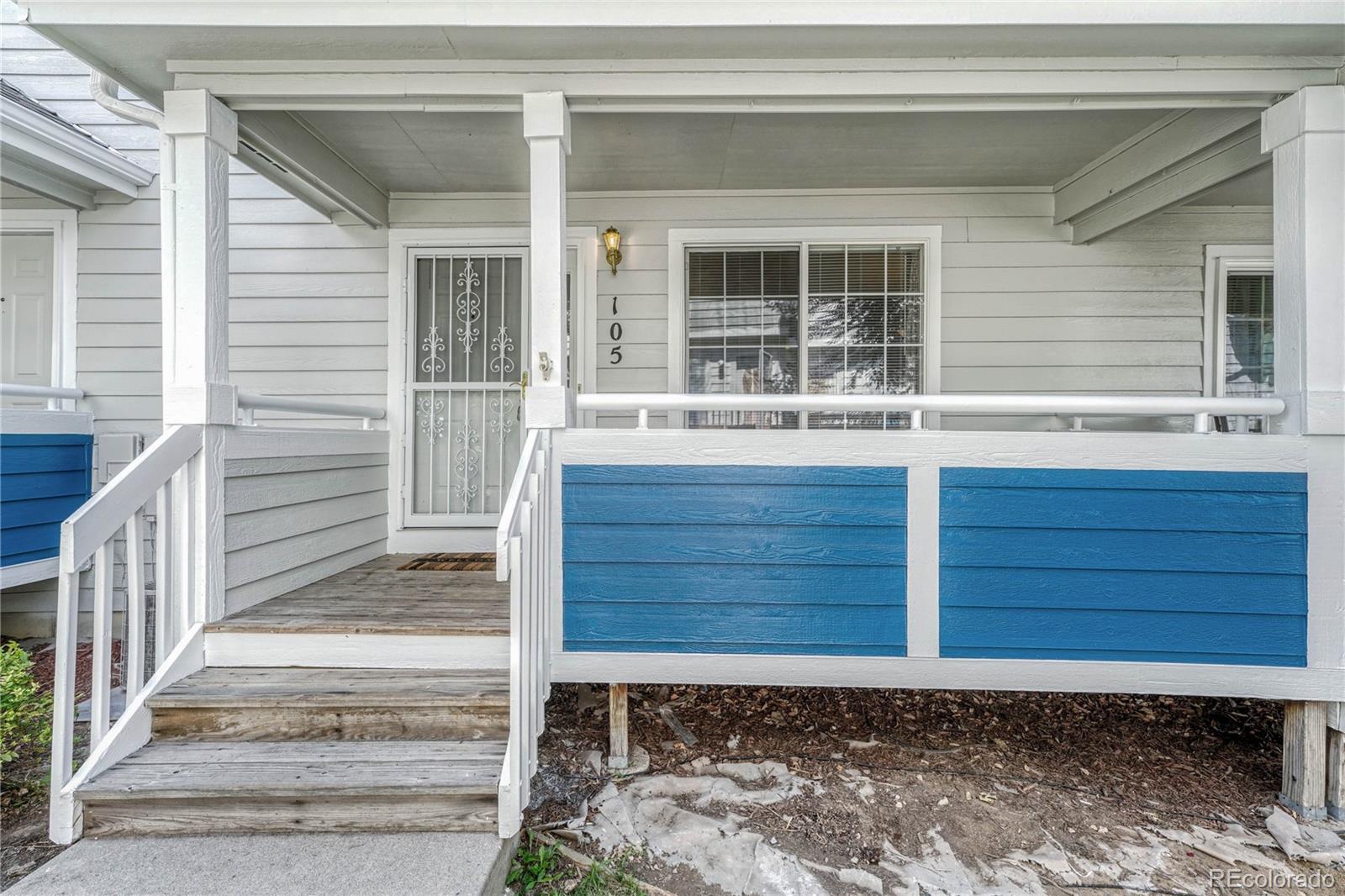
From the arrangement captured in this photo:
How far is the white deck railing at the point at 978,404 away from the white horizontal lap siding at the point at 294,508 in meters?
1.37

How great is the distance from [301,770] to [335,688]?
321 millimetres

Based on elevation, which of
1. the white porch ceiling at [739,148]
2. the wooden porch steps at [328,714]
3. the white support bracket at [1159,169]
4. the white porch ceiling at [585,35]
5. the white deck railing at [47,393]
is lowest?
the wooden porch steps at [328,714]

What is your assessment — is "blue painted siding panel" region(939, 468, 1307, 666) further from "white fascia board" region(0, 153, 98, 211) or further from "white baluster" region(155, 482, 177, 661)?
"white fascia board" region(0, 153, 98, 211)

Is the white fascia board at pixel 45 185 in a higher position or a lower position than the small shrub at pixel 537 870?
higher

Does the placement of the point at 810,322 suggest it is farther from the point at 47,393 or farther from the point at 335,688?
the point at 47,393

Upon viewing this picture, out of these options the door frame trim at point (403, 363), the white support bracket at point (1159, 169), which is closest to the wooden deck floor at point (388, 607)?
the door frame trim at point (403, 363)

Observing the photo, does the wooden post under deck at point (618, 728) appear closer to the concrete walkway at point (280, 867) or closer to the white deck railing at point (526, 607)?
the white deck railing at point (526, 607)

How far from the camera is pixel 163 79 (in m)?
2.58

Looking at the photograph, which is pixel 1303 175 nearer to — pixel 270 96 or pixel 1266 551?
pixel 1266 551

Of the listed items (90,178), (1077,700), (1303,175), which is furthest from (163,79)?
(1077,700)

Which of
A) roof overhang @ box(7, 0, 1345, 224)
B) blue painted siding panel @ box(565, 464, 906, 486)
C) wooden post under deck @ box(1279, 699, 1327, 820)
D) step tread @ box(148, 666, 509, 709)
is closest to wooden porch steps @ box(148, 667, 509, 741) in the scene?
step tread @ box(148, 666, 509, 709)

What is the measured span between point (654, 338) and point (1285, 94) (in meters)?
2.87

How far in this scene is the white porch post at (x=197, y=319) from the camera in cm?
249

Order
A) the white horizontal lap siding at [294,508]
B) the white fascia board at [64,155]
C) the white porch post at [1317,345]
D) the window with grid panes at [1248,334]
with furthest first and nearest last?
the window with grid panes at [1248,334]
the white fascia board at [64,155]
the white horizontal lap siding at [294,508]
the white porch post at [1317,345]
